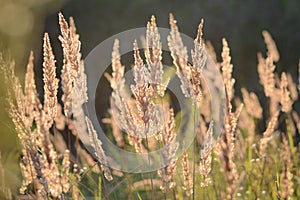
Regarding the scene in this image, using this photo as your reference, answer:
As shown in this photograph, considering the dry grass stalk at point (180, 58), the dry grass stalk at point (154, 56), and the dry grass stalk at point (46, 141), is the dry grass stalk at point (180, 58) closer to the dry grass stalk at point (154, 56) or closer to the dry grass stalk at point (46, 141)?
the dry grass stalk at point (154, 56)

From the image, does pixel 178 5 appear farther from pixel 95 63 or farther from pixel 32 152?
pixel 32 152

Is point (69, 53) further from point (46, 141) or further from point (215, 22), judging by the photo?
point (215, 22)

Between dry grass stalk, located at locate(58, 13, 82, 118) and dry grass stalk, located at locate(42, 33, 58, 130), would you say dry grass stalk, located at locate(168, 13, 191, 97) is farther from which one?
dry grass stalk, located at locate(42, 33, 58, 130)

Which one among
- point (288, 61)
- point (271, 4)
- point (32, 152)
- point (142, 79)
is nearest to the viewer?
point (32, 152)

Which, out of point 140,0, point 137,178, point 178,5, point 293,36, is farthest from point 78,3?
point 137,178

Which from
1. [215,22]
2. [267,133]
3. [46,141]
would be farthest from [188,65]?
[215,22]

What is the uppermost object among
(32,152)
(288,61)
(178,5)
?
(178,5)

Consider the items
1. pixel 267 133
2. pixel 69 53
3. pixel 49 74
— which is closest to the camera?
pixel 49 74

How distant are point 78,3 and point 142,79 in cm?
545

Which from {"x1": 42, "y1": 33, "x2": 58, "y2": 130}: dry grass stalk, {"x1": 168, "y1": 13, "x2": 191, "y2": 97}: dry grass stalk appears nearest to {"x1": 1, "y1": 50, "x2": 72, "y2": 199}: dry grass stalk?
{"x1": 42, "y1": 33, "x2": 58, "y2": 130}: dry grass stalk

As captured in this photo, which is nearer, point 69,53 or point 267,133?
point 69,53

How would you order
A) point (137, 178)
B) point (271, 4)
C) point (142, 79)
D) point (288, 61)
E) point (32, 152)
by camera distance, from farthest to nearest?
point (271, 4), point (288, 61), point (137, 178), point (142, 79), point (32, 152)

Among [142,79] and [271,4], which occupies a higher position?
[271,4]

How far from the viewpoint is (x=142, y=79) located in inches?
65.2
